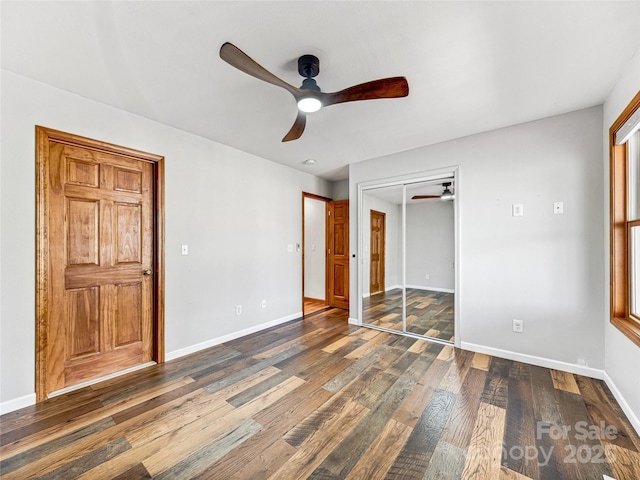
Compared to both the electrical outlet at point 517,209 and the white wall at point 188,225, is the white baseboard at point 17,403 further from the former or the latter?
the electrical outlet at point 517,209

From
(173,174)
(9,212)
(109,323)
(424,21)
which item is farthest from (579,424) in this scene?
(9,212)

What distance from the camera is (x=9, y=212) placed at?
203cm

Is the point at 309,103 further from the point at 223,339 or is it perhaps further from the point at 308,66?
the point at 223,339

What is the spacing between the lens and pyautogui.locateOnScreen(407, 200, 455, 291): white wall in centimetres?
343

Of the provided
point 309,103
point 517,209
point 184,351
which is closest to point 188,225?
point 184,351

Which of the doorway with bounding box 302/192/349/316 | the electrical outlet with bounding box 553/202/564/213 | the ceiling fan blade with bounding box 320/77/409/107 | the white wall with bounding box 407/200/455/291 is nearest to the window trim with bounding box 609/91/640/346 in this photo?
the electrical outlet with bounding box 553/202/564/213

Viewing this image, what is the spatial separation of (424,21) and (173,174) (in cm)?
268

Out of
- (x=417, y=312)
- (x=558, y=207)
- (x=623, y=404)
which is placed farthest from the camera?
(x=417, y=312)

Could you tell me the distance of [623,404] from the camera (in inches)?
78.5

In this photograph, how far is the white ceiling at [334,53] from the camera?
1479 millimetres

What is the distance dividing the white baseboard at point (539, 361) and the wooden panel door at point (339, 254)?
7.72 feet

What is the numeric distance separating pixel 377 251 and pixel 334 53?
2.89 m

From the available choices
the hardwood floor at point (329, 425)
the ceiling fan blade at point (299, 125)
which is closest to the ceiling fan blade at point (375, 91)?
the ceiling fan blade at point (299, 125)

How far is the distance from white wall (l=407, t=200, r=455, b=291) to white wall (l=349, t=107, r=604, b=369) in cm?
26
